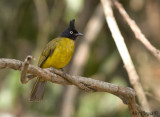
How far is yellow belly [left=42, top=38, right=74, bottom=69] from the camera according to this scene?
3.94 m

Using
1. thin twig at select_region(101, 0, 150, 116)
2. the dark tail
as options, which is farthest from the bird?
thin twig at select_region(101, 0, 150, 116)

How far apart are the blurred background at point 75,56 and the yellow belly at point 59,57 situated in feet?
4.19

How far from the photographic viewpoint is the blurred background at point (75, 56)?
5574mm

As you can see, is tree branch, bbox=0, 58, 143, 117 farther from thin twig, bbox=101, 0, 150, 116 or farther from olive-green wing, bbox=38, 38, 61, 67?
olive-green wing, bbox=38, 38, 61, 67

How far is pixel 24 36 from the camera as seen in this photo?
6.01m

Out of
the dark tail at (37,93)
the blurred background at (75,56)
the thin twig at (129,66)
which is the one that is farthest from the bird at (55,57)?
the blurred background at (75,56)

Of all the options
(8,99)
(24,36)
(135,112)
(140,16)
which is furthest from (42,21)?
(135,112)

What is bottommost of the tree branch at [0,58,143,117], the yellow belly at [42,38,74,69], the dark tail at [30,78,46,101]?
the tree branch at [0,58,143,117]

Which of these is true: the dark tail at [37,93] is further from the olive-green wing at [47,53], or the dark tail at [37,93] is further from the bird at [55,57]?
the olive-green wing at [47,53]

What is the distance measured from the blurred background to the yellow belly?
128cm

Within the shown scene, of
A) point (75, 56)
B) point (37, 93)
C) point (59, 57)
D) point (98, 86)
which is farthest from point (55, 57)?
point (75, 56)

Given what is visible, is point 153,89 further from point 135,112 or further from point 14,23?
point 135,112

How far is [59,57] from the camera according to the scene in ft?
12.9

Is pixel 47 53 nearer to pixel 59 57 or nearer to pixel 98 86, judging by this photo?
pixel 59 57
